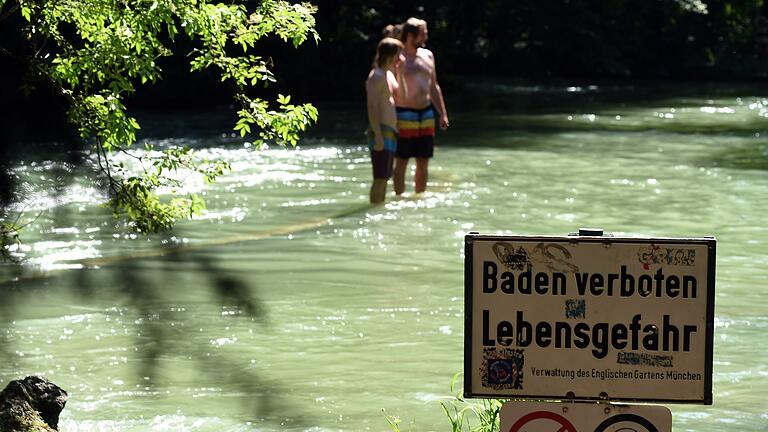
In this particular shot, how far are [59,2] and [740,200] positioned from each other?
9279mm

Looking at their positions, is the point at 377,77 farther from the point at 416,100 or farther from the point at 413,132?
the point at 413,132

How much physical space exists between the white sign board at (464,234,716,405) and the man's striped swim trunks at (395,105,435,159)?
10535mm

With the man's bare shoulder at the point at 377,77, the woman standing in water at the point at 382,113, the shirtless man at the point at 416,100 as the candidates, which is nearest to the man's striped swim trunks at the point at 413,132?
the shirtless man at the point at 416,100

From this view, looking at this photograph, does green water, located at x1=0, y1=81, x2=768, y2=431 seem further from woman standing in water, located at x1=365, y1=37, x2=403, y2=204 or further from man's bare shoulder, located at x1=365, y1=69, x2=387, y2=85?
man's bare shoulder, located at x1=365, y1=69, x2=387, y2=85

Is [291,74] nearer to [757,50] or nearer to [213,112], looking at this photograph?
[213,112]

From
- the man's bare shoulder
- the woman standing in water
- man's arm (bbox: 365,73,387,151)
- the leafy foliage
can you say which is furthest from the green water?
the man's bare shoulder

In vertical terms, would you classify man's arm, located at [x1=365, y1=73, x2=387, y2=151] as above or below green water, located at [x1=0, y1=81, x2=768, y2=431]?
above

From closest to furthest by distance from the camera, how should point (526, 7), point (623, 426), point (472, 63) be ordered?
1. point (623, 426)
2. point (526, 7)
3. point (472, 63)

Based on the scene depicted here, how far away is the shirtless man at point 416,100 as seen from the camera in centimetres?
1405

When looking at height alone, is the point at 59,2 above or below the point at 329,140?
above

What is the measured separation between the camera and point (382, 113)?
13703mm

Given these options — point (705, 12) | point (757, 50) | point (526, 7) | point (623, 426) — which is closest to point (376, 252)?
point (623, 426)

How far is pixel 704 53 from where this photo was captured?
40250 millimetres

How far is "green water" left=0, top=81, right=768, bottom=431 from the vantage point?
23.1ft
